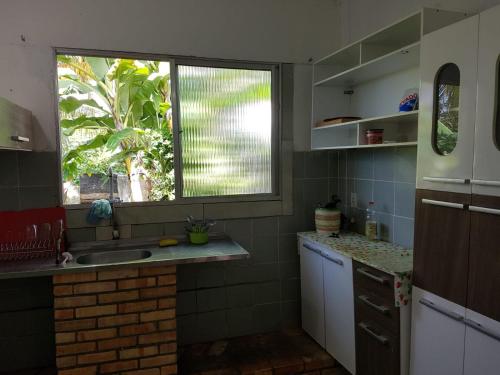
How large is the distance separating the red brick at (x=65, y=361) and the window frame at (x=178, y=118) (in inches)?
38.1

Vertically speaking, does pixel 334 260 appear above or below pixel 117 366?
above

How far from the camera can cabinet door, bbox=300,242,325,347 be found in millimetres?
2621

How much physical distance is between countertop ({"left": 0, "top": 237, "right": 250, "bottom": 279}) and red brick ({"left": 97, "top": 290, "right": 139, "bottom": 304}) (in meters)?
0.19

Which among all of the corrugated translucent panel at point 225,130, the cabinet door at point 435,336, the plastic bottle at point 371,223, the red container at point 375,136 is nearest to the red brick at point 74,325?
the corrugated translucent panel at point 225,130

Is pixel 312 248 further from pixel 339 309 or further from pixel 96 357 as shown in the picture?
pixel 96 357

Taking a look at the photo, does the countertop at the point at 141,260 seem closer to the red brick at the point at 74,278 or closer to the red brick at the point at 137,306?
the red brick at the point at 74,278

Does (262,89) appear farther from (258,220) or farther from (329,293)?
(329,293)

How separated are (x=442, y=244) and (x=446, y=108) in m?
0.62

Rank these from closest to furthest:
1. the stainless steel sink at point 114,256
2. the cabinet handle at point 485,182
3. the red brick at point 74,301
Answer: the cabinet handle at point 485,182
the red brick at point 74,301
the stainless steel sink at point 114,256

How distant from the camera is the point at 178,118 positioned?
2711mm

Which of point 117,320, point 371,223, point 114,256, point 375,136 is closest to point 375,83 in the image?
point 375,136

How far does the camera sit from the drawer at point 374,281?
189 cm

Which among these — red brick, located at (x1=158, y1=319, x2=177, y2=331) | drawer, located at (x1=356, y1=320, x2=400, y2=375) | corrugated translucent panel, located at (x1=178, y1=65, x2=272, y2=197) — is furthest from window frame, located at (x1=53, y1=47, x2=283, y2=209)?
drawer, located at (x1=356, y1=320, x2=400, y2=375)

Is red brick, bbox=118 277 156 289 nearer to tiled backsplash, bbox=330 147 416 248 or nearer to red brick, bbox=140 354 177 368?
red brick, bbox=140 354 177 368
